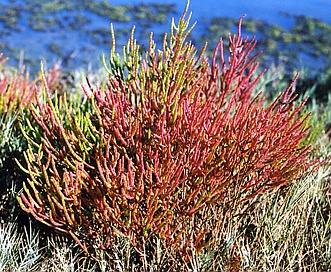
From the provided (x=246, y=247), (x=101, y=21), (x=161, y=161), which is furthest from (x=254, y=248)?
(x=101, y=21)

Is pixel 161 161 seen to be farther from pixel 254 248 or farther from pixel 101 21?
pixel 101 21

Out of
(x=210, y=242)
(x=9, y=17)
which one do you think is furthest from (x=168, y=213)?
(x=9, y=17)

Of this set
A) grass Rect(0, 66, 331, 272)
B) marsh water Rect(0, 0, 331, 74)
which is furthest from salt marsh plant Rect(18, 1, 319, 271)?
marsh water Rect(0, 0, 331, 74)

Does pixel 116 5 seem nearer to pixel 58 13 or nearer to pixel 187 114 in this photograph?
pixel 58 13

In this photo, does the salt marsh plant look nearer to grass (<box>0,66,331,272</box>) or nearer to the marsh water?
grass (<box>0,66,331,272</box>)

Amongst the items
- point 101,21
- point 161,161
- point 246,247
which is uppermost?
point 161,161
